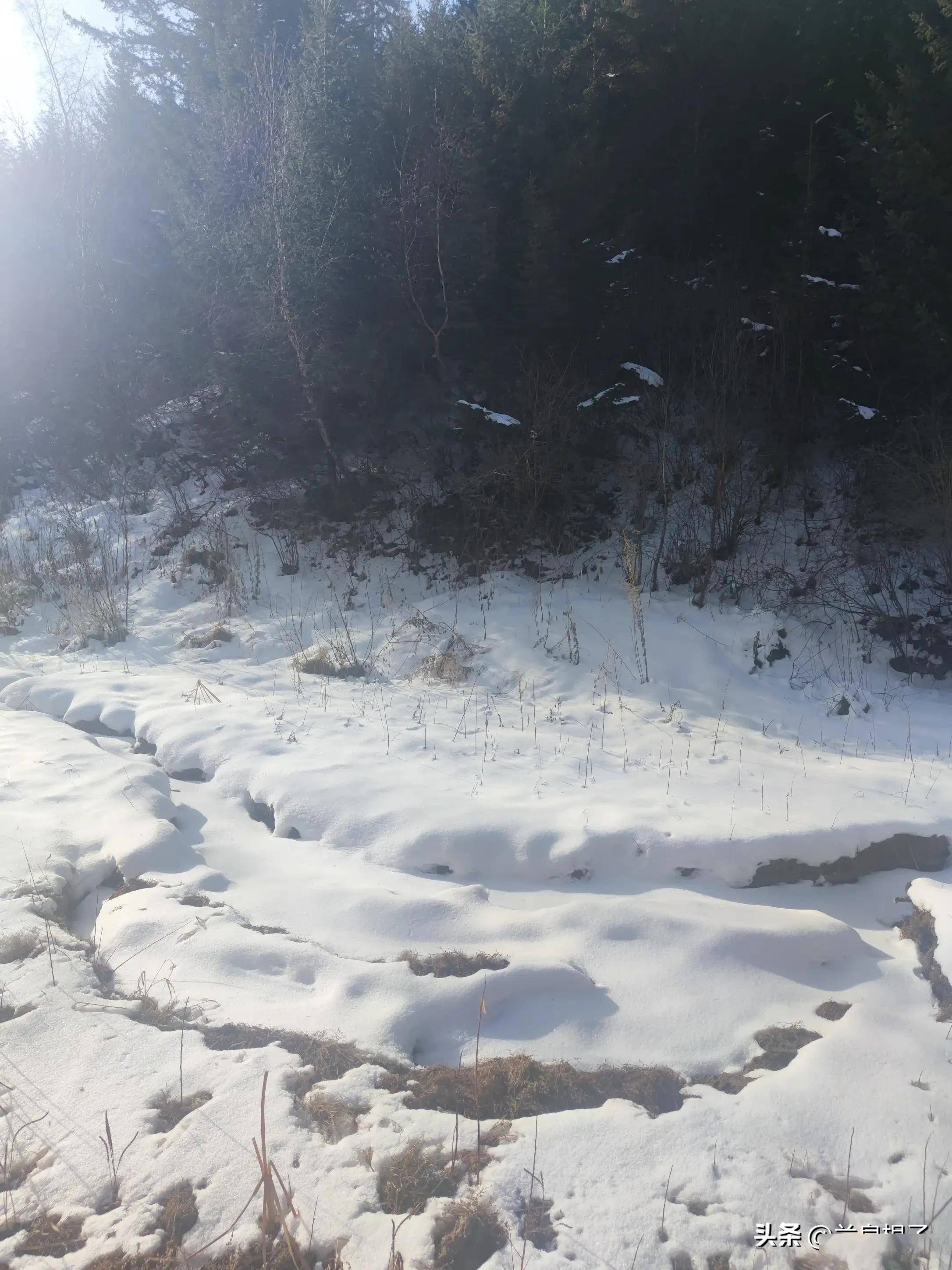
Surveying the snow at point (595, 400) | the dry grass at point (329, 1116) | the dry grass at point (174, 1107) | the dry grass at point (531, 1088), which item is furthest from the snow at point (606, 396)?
the dry grass at point (174, 1107)

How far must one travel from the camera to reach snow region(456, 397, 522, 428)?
8578 millimetres

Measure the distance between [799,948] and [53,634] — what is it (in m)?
8.17

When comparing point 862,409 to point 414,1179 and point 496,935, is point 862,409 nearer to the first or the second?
point 496,935

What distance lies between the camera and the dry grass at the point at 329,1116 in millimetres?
2320

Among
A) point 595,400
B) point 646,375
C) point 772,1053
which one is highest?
point 646,375

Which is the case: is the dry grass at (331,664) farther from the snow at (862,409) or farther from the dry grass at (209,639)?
the snow at (862,409)

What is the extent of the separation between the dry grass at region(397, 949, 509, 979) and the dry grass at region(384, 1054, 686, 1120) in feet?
1.35

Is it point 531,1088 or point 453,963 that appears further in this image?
point 453,963

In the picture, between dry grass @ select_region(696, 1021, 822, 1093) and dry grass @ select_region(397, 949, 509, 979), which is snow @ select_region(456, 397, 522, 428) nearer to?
dry grass @ select_region(397, 949, 509, 979)

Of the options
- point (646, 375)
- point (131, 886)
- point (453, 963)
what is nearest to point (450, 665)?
point (131, 886)

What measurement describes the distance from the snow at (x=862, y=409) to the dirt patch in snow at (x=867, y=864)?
5.44 m

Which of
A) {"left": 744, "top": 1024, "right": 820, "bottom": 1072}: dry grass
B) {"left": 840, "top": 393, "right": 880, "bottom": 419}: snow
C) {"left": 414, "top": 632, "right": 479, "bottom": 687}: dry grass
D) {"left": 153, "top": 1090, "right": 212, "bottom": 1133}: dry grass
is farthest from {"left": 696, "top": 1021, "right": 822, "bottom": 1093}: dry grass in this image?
{"left": 840, "top": 393, "right": 880, "bottom": 419}: snow

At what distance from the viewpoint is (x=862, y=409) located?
7945 mm

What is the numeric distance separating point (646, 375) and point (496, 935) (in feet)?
22.1
